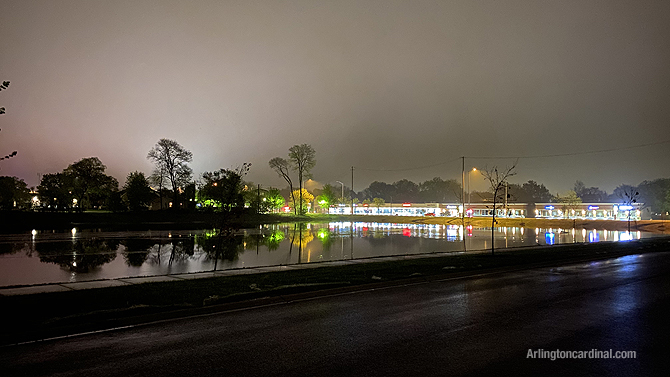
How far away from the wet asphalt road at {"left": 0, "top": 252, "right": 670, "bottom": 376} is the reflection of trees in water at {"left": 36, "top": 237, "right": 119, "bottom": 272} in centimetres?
1070

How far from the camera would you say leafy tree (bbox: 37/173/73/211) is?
301 feet

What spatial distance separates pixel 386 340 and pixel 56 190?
110 metres

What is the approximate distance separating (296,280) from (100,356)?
7435 mm

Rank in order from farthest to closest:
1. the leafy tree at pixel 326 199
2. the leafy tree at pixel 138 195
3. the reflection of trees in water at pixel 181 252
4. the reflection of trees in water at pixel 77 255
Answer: the leafy tree at pixel 326 199
the leafy tree at pixel 138 195
the reflection of trees in water at pixel 181 252
the reflection of trees in water at pixel 77 255

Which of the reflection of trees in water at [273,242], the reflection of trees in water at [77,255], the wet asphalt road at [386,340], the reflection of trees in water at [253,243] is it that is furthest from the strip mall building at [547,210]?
the wet asphalt road at [386,340]

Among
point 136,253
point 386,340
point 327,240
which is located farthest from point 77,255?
point 386,340

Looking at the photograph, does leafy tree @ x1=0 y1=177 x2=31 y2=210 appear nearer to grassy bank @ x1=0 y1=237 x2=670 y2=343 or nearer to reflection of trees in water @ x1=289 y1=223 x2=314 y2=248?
reflection of trees in water @ x1=289 y1=223 x2=314 y2=248

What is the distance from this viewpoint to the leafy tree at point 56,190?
91.6m

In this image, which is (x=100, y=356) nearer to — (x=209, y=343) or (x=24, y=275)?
(x=209, y=343)

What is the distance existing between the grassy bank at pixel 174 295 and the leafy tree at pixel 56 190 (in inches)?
3613

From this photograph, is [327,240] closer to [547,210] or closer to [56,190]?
[56,190]

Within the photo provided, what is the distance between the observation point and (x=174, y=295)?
452 inches

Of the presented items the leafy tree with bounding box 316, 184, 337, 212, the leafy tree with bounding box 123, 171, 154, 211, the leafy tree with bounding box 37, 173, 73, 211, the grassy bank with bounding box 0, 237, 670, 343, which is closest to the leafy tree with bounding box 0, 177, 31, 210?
the leafy tree with bounding box 37, 173, 73, 211

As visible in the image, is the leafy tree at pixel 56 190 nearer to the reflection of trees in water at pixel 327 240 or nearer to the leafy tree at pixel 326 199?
the leafy tree at pixel 326 199
